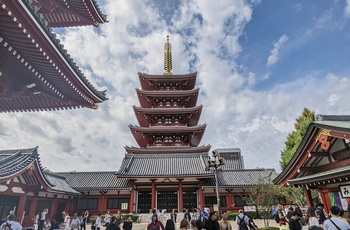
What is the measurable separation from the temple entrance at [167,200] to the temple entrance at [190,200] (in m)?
0.95

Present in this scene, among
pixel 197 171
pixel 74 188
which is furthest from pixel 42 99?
pixel 74 188

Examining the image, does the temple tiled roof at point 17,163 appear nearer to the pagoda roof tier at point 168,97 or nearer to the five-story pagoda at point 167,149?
the five-story pagoda at point 167,149

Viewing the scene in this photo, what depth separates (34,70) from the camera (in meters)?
5.88

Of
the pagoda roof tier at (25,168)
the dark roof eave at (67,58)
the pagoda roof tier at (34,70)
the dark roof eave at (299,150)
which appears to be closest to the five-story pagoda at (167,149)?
the pagoda roof tier at (25,168)

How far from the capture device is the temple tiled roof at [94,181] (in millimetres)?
22688

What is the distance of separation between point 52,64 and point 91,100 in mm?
2275

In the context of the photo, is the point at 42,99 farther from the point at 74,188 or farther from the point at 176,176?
the point at 74,188

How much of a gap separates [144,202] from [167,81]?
17.2m

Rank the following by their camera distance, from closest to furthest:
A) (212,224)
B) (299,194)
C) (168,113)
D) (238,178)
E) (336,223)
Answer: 1. (336,223)
2. (212,224)
3. (299,194)
4. (238,178)
5. (168,113)

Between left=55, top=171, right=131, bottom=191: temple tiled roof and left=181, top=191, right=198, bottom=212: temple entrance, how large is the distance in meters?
6.06

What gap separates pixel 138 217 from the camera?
19031 millimetres

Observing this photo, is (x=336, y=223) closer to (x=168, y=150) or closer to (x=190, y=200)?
(x=190, y=200)

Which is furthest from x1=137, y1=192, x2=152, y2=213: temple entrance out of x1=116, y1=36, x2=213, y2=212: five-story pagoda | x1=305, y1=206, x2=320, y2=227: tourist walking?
x1=305, y1=206, x2=320, y2=227: tourist walking

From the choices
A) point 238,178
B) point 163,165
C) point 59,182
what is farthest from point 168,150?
point 59,182
